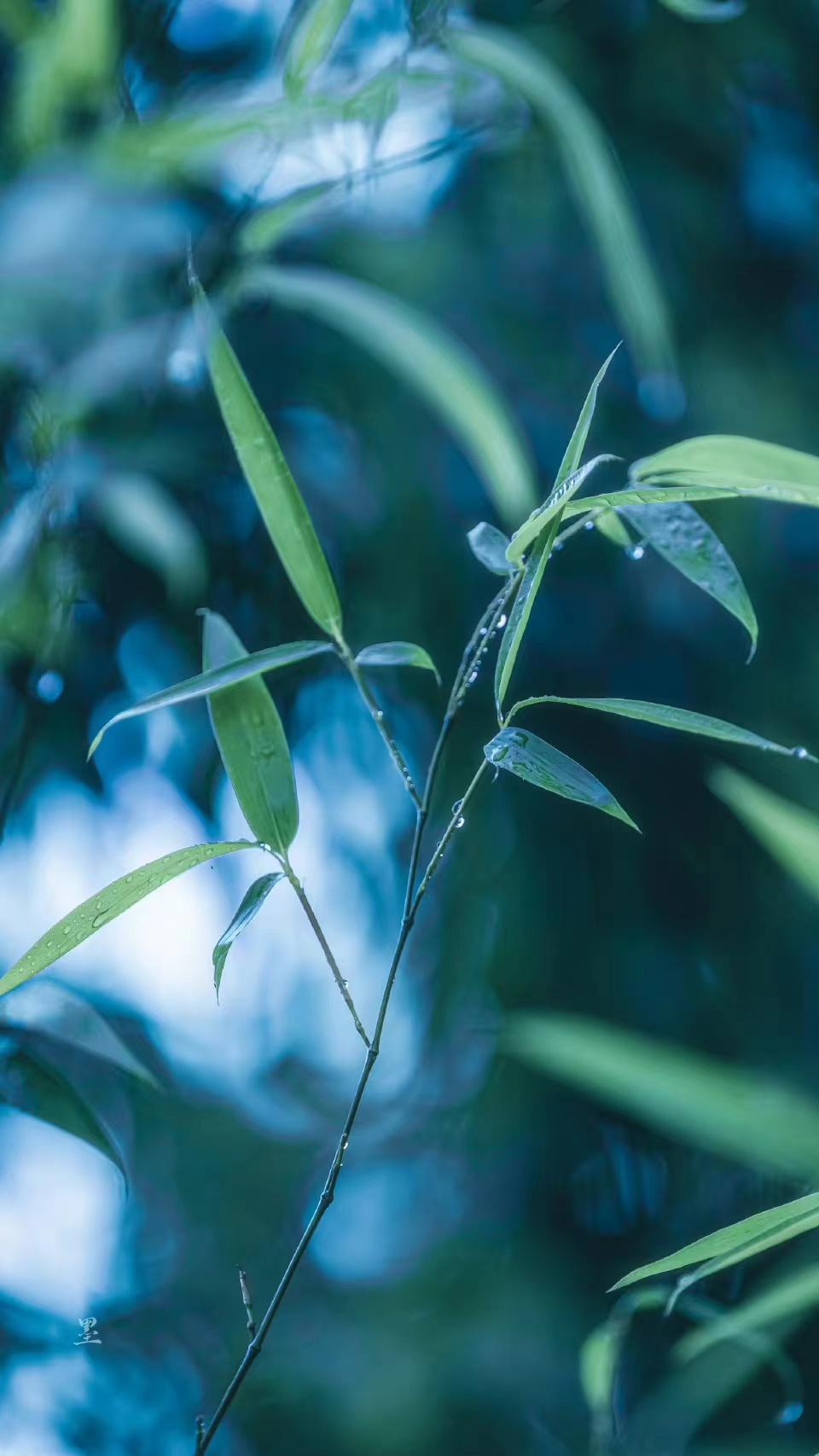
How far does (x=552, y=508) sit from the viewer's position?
0.75ft

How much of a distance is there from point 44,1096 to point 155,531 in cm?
31

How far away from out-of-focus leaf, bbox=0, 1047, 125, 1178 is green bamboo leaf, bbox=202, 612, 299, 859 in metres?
0.18

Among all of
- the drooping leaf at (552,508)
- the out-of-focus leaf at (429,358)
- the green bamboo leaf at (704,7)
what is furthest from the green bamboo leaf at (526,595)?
the green bamboo leaf at (704,7)

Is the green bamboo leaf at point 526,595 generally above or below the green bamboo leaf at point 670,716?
above

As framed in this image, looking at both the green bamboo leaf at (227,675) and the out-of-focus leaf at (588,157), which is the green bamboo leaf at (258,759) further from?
the out-of-focus leaf at (588,157)

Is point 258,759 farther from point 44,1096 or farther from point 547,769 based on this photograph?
point 44,1096

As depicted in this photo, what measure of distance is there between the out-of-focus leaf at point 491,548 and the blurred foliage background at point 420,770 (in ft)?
0.94

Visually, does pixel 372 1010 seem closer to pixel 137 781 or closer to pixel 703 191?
pixel 137 781

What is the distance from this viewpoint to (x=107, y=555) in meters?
0.65

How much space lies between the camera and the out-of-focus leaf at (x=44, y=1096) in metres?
0.39

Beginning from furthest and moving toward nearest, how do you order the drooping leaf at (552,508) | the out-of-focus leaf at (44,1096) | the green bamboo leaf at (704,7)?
1. the green bamboo leaf at (704,7)
2. the out-of-focus leaf at (44,1096)
3. the drooping leaf at (552,508)

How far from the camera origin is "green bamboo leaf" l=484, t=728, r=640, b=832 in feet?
0.76

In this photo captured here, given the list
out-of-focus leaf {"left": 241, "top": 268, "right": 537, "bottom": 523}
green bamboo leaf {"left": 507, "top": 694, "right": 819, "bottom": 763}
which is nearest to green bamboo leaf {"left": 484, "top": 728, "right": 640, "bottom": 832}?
green bamboo leaf {"left": 507, "top": 694, "right": 819, "bottom": 763}

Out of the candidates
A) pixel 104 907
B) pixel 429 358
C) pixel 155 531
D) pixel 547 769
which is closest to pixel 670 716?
pixel 547 769
